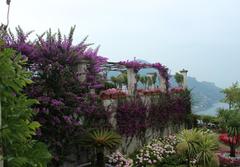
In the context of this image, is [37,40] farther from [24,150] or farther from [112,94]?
[24,150]

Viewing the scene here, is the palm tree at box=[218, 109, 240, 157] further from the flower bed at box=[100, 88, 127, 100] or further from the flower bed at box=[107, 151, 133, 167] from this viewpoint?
the flower bed at box=[107, 151, 133, 167]

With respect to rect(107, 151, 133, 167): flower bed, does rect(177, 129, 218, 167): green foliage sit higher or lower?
higher

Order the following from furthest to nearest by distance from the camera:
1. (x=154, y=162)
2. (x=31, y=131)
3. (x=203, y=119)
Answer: (x=203, y=119)
(x=154, y=162)
(x=31, y=131)

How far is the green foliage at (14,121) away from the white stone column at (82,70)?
18.8ft

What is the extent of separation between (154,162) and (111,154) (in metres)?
1.27

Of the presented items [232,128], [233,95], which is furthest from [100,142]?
[233,95]

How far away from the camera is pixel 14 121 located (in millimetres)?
3543

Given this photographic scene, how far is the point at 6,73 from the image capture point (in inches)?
138

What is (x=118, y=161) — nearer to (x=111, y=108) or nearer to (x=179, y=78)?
(x=111, y=108)

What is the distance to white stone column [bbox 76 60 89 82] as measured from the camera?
31.3 feet

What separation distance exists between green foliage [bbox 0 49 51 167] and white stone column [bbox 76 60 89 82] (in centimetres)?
573

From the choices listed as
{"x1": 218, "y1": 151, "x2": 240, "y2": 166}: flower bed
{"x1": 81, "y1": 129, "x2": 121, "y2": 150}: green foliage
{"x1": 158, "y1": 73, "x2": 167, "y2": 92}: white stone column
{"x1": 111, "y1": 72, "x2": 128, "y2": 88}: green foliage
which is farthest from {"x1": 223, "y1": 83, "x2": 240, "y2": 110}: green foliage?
{"x1": 81, "y1": 129, "x2": 121, "y2": 150}: green foliage

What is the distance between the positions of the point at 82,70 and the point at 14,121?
6087 millimetres

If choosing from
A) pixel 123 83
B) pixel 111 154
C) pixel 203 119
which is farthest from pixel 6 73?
pixel 203 119
